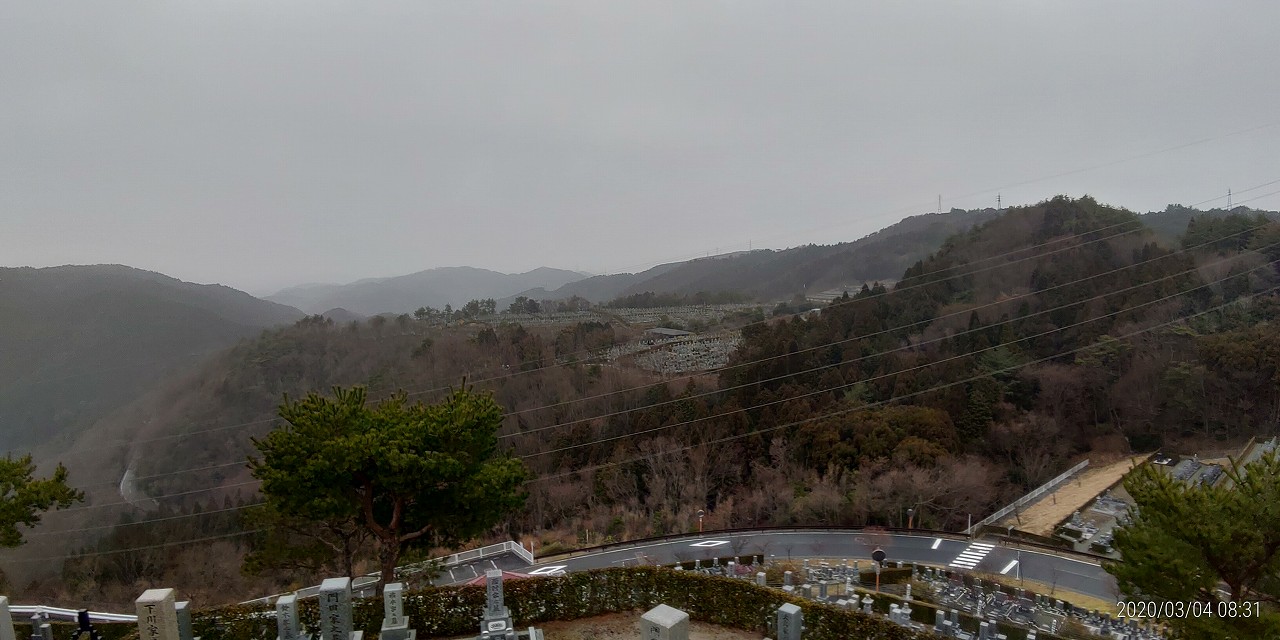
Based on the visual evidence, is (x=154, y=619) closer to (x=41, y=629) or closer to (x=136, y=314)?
(x=41, y=629)

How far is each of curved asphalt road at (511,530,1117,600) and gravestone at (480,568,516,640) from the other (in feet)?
24.1

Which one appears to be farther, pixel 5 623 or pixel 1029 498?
pixel 1029 498

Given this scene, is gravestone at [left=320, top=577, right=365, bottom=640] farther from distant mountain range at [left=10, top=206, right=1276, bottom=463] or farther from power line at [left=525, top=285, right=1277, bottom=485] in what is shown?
distant mountain range at [left=10, top=206, right=1276, bottom=463]

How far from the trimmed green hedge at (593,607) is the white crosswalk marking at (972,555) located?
1068 cm

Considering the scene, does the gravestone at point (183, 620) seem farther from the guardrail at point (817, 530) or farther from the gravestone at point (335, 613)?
the guardrail at point (817, 530)

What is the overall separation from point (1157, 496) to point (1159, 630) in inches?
261

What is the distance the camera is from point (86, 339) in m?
52.1

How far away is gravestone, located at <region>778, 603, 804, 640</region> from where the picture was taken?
8859 millimetres

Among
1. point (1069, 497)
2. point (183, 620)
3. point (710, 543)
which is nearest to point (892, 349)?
point (1069, 497)

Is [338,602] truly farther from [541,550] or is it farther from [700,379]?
[700,379]

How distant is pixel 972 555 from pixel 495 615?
15.2 meters

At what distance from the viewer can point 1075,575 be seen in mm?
17297

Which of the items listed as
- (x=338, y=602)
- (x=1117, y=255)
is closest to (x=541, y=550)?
(x=338, y=602)

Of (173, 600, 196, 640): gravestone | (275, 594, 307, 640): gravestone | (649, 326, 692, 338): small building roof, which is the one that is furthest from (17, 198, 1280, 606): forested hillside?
(649, 326, 692, 338): small building roof
